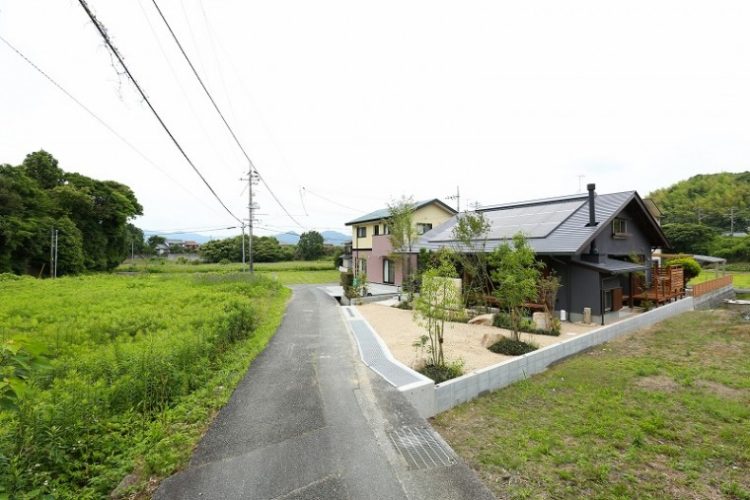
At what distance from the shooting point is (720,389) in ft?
21.6

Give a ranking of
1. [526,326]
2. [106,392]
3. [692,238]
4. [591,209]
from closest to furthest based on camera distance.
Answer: [106,392] < [526,326] < [591,209] < [692,238]

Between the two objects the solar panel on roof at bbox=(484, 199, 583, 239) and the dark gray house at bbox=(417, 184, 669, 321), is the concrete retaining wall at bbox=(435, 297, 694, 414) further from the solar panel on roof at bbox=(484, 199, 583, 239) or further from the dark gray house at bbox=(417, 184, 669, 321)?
the solar panel on roof at bbox=(484, 199, 583, 239)

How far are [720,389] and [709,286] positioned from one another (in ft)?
49.4

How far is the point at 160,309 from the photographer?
34.6 feet

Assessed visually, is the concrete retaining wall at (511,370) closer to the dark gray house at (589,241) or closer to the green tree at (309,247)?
the dark gray house at (589,241)

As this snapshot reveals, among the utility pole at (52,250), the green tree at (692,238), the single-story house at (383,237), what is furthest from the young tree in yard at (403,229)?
the green tree at (692,238)

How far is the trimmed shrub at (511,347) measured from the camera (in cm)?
852

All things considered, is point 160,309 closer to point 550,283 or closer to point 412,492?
point 412,492

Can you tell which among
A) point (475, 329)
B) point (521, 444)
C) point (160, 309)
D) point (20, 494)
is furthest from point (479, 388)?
point (160, 309)

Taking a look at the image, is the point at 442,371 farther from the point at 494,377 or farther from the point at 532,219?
the point at 532,219

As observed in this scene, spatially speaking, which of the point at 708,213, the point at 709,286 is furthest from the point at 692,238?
the point at 709,286

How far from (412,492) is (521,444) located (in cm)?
202

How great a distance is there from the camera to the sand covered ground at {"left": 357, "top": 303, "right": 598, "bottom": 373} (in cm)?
814

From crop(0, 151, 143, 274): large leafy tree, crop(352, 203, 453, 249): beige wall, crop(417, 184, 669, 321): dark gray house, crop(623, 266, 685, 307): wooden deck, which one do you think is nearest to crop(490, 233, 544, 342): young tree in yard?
crop(417, 184, 669, 321): dark gray house
